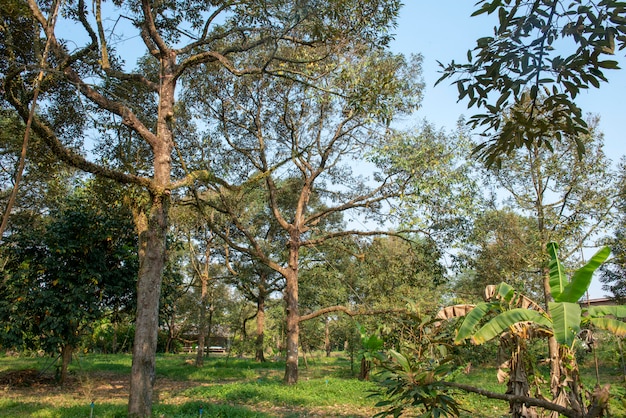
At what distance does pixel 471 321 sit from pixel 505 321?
43 cm

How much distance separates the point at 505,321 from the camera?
12.0 feet

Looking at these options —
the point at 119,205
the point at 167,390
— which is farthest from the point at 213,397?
the point at 119,205

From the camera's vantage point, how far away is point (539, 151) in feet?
46.6

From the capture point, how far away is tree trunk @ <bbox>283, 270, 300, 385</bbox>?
12938mm

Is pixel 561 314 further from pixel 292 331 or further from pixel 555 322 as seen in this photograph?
pixel 292 331

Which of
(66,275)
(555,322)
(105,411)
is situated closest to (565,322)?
(555,322)

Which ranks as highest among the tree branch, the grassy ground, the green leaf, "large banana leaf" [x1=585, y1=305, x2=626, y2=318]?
"large banana leaf" [x1=585, y1=305, x2=626, y2=318]

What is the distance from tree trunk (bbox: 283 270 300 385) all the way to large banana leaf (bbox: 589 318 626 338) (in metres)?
10.2

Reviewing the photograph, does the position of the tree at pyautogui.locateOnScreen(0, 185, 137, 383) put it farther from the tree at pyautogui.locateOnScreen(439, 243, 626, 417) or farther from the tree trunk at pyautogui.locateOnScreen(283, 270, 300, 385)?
the tree at pyautogui.locateOnScreen(439, 243, 626, 417)

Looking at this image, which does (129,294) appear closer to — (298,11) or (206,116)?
(206,116)

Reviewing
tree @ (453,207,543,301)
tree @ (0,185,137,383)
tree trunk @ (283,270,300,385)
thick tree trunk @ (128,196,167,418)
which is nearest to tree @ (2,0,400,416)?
thick tree trunk @ (128,196,167,418)

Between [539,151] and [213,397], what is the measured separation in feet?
42.0

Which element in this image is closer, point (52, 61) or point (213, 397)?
point (52, 61)

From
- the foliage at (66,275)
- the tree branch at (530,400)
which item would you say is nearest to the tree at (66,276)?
the foliage at (66,275)
